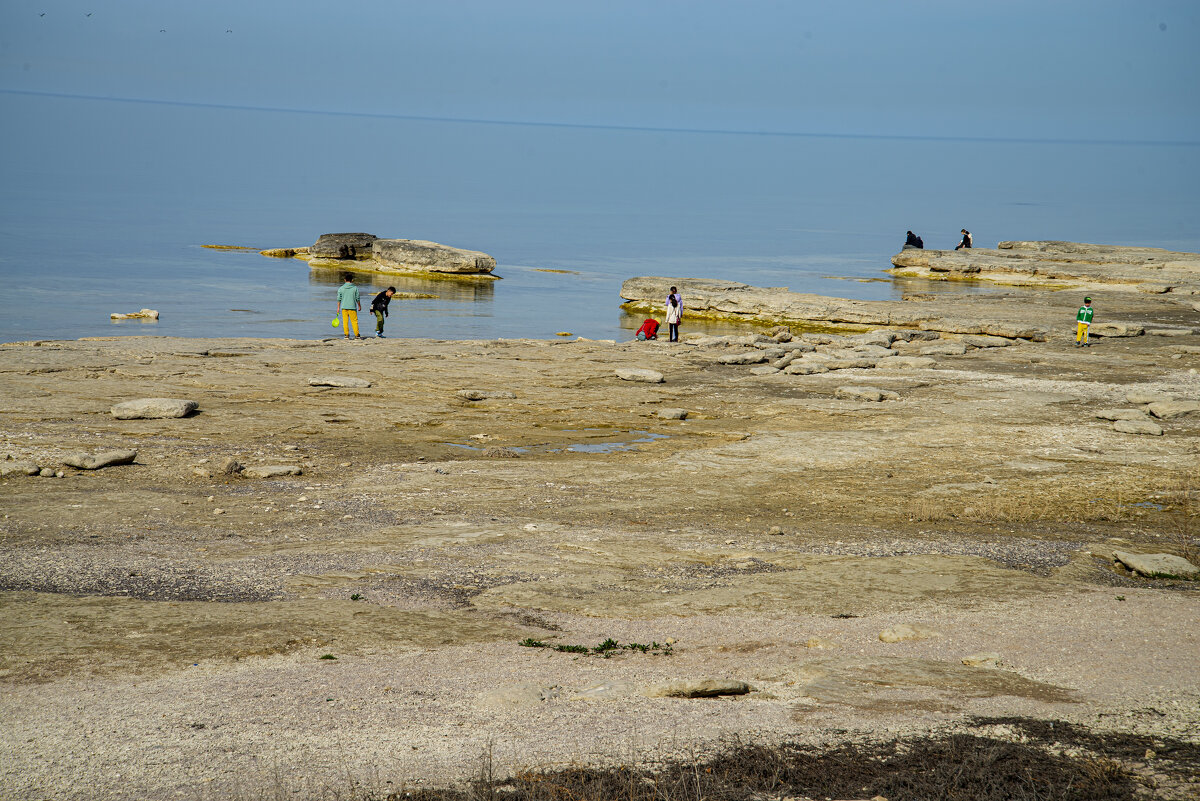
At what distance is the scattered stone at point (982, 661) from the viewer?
789cm

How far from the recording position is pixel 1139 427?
16.6 meters

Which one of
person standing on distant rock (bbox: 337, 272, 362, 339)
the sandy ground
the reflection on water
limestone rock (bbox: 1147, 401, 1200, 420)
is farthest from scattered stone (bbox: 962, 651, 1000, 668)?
the reflection on water

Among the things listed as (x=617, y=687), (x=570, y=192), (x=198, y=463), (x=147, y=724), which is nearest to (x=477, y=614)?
(x=617, y=687)

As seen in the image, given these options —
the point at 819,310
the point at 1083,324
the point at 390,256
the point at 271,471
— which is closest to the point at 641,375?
the point at 271,471

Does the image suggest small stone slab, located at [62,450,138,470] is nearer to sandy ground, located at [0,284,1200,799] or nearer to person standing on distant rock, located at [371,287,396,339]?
sandy ground, located at [0,284,1200,799]

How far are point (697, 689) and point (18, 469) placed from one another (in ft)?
34.9

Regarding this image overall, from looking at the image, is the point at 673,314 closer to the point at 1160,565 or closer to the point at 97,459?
the point at 97,459

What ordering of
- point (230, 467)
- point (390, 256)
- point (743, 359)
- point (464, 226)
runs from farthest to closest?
point (464, 226), point (390, 256), point (743, 359), point (230, 467)

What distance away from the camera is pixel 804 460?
15.3m

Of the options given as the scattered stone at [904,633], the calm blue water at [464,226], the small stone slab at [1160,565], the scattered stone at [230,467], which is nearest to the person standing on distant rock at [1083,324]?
the calm blue water at [464,226]

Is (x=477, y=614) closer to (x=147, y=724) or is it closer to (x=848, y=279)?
(x=147, y=724)

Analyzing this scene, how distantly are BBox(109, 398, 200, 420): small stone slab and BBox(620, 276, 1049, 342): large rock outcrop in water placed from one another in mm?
22300

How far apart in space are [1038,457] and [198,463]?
41.0 ft

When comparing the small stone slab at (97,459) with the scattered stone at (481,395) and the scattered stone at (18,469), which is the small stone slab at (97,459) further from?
the scattered stone at (481,395)
